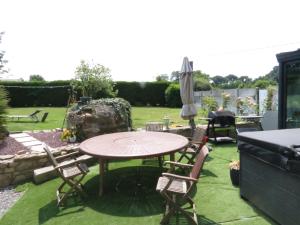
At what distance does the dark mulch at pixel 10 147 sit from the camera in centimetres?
708

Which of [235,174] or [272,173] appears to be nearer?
[272,173]

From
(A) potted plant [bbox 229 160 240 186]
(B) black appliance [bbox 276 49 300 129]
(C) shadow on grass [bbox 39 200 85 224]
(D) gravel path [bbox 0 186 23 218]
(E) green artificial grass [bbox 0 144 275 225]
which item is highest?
(B) black appliance [bbox 276 49 300 129]

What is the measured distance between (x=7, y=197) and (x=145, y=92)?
1993cm

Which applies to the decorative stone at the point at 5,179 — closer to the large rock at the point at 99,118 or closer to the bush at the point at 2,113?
the large rock at the point at 99,118

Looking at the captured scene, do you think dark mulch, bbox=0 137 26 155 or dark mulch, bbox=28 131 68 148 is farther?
dark mulch, bbox=28 131 68 148

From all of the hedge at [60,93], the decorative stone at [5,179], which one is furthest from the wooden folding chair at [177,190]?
the hedge at [60,93]

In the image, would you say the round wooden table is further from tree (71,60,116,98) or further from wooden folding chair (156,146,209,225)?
tree (71,60,116,98)

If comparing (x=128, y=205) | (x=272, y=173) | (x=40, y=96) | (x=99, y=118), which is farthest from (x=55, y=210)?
(x=40, y=96)

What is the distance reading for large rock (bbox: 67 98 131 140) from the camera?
7.53 meters

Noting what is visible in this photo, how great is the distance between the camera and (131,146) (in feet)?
15.7

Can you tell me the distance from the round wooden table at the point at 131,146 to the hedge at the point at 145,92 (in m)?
18.6

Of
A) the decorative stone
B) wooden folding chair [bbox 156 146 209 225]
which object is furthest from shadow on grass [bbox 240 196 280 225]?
the decorative stone

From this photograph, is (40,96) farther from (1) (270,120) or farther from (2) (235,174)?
(2) (235,174)

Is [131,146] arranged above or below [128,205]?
above
